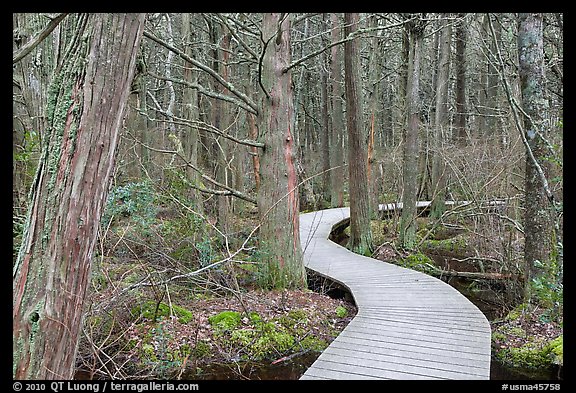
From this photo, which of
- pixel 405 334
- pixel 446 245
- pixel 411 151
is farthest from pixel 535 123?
pixel 446 245

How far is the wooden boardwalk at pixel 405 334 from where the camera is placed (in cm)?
429

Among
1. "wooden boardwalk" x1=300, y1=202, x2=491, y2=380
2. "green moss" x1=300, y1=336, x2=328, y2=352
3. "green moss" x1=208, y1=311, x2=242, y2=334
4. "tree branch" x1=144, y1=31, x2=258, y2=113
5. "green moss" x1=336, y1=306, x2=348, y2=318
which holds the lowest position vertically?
"green moss" x1=300, y1=336, x2=328, y2=352

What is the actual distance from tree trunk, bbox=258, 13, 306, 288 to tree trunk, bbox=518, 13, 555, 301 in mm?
3383

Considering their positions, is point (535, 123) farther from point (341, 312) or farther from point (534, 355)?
point (341, 312)

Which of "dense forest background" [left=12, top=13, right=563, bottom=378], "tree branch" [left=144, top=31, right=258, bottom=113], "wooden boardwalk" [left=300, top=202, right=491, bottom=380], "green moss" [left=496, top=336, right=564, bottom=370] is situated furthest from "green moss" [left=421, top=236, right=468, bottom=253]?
"tree branch" [left=144, top=31, right=258, bottom=113]

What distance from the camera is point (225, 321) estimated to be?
6246 mm

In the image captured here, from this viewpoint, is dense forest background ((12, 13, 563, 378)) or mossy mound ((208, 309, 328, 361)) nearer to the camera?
dense forest background ((12, 13, 563, 378))

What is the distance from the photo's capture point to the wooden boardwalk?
169 inches

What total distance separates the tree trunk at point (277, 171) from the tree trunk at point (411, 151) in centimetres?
427

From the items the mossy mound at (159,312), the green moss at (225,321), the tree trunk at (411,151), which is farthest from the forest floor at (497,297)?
the mossy mound at (159,312)

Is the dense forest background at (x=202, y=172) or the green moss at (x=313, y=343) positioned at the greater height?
the dense forest background at (x=202, y=172)

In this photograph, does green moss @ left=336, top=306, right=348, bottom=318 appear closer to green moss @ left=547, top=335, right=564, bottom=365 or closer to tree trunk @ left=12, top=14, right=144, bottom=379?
green moss @ left=547, top=335, right=564, bottom=365

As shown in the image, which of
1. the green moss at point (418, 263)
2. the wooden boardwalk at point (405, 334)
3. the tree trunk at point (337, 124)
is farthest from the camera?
the tree trunk at point (337, 124)

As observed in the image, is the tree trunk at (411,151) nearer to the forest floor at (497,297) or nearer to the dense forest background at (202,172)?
the dense forest background at (202,172)
